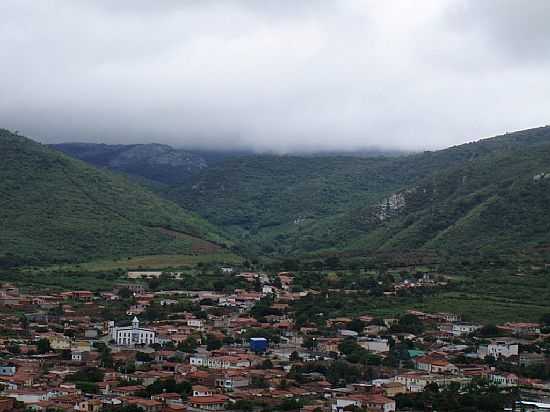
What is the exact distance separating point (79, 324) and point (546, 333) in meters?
27.8

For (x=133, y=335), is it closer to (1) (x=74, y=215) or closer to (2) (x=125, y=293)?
(2) (x=125, y=293)

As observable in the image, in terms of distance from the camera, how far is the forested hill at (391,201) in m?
110

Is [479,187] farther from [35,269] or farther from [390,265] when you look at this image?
[35,269]

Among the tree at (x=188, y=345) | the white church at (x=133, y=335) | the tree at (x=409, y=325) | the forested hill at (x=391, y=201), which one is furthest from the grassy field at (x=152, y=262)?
the tree at (x=409, y=325)

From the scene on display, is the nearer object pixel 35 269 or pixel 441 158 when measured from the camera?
pixel 35 269

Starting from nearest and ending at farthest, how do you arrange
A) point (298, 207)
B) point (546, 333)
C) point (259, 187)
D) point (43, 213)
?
point (546, 333) → point (43, 213) → point (298, 207) → point (259, 187)

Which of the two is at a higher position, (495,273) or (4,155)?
(4,155)

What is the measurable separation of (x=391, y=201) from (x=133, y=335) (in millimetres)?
75688

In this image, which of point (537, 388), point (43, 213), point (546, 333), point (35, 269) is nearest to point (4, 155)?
point (43, 213)

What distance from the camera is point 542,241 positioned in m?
101

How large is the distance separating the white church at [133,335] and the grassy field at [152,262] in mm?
30962

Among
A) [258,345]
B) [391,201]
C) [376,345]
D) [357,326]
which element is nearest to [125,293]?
[357,326]

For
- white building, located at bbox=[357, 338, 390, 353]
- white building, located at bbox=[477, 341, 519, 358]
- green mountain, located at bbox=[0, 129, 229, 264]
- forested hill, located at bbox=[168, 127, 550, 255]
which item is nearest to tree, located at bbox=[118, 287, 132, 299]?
green mountain, located at bbox=[0, 129, 229, 264]

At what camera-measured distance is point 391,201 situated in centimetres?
13762
